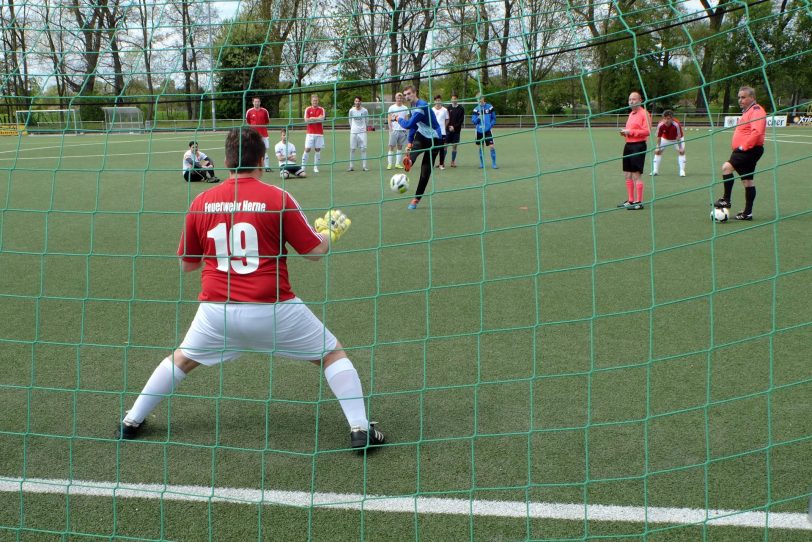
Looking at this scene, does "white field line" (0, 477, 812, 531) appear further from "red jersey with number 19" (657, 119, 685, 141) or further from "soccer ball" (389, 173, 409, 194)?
"red jersey with number 19" (657, 119, 685, 141)

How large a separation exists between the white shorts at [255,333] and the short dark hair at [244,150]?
26.8 inches

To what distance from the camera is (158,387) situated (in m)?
3.80

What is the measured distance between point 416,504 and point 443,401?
48.1 inches

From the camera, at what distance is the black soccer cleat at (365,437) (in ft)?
12.0

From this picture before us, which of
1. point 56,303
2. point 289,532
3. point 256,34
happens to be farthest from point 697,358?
point 56,303

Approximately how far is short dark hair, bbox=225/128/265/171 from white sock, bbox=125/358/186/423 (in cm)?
106

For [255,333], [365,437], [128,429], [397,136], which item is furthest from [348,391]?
[397,136]

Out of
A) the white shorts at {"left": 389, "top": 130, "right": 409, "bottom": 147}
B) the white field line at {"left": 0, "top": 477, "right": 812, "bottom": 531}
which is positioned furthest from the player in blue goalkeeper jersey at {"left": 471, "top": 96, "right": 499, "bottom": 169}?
the white field line at {"left": 0, "top": 477, "right": 812, "bottom": 531}

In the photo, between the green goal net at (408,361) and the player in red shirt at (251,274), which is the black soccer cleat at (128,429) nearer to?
the green goal net at (408,361)

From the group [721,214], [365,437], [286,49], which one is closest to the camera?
[365,437]

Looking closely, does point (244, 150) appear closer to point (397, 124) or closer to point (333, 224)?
point (333, 224)

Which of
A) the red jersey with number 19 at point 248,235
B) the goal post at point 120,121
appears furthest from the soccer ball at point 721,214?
the red jersey with number 19 at point 248,235

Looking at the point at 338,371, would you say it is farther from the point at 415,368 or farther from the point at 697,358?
the point at 697,358

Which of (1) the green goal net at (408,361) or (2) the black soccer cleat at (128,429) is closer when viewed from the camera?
(1) the green goal net at (408,361)
